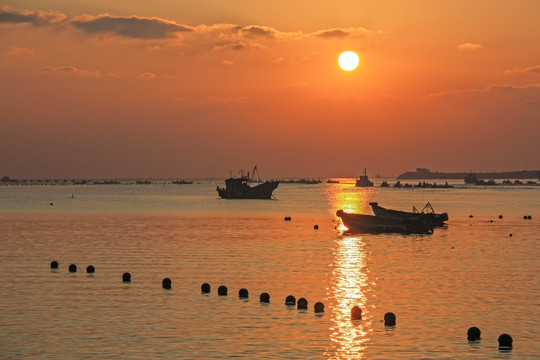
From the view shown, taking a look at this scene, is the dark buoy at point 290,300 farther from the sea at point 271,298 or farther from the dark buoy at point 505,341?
the dark buoy at point 505,341

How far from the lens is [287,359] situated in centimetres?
2920

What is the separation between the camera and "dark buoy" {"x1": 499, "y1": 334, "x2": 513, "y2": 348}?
3102cm

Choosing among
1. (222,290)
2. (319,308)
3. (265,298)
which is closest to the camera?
(319,308)

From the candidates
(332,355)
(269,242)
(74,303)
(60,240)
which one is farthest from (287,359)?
(60,240)

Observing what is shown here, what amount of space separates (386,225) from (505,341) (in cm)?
5990

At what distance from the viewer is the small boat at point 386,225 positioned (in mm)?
90562

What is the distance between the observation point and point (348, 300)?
42.1m

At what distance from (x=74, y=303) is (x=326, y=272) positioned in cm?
1958

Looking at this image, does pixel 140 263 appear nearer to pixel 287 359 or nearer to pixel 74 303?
pixel 74 303

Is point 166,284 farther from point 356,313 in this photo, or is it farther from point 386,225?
point 386,225

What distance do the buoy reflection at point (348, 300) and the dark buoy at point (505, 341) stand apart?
5.28 m

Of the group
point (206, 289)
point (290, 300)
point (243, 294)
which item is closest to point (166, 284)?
point (206, 289)

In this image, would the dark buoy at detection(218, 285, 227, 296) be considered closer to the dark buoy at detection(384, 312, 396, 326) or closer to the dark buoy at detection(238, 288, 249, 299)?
the dark buoy at detection(238, 288, 249, 299)

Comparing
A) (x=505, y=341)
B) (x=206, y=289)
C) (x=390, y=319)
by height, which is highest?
(x=206, y=289)
